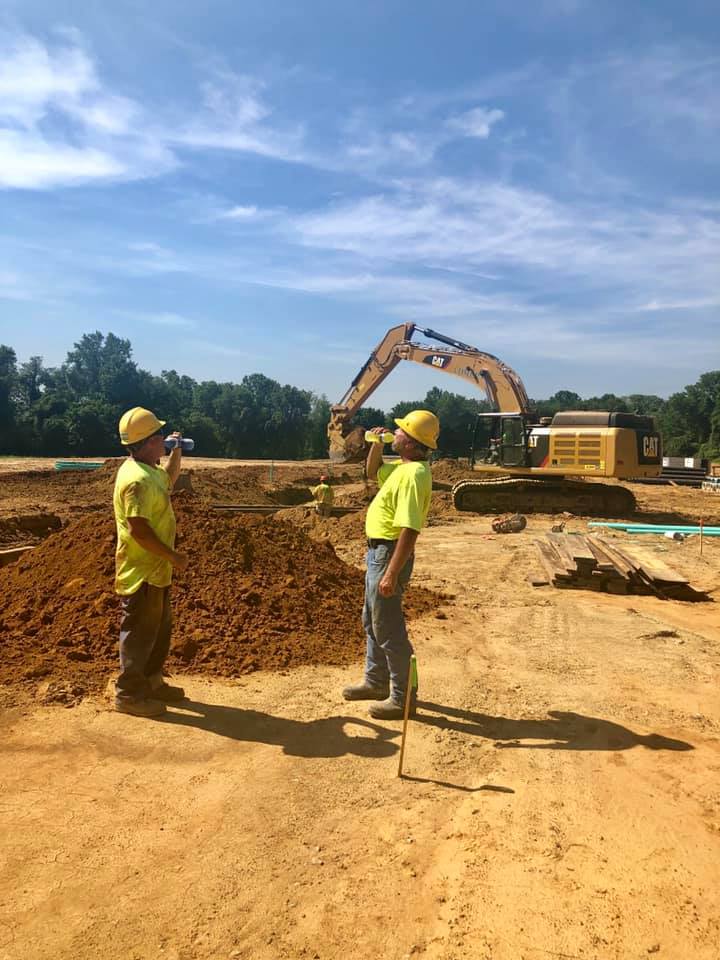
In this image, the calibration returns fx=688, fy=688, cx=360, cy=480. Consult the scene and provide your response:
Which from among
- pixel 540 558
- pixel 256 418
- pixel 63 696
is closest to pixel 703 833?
pixel 63 696

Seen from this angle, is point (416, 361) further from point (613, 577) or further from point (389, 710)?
point (389, 710)

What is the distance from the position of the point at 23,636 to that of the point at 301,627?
223 centimetres

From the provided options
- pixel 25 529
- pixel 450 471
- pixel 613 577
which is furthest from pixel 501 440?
pixel 25 529

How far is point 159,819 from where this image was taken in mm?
3107

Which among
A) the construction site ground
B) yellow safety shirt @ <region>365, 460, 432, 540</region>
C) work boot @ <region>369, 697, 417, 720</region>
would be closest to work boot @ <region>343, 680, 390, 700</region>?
the construction site ground

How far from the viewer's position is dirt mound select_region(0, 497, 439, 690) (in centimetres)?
512

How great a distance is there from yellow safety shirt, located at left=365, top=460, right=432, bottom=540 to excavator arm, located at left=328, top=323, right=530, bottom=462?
1687 centimetres

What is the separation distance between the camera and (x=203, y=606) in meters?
6.01

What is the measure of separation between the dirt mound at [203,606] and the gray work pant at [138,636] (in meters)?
0.51

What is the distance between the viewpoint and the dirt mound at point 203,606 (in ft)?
16.8

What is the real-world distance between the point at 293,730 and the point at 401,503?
4.99ft

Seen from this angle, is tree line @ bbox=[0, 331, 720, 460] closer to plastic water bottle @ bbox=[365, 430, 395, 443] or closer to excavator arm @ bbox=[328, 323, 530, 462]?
excavator arm @ bbox=[328, 323, 530, 462]

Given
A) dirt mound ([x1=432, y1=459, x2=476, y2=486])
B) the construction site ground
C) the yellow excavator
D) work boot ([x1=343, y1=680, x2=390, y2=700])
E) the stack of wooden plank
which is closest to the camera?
the construction site ground

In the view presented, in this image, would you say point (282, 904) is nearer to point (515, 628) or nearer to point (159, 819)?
point (159, 819)
